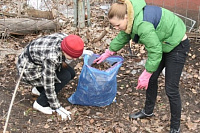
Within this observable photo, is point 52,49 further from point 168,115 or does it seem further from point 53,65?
point 168,115

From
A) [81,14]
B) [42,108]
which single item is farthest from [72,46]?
[81,14]

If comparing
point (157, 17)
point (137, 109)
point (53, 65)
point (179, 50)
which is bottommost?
point (137, 109)

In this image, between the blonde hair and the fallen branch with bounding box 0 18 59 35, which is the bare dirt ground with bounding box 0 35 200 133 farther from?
the blonde hair

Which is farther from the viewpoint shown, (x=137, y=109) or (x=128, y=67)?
(x=128, y=67)

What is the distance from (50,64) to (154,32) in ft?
4.05

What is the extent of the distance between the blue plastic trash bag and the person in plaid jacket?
22 cm

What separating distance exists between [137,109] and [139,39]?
4.59ft

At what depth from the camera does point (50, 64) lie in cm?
325

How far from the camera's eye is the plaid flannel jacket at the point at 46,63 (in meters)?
→ 3.25

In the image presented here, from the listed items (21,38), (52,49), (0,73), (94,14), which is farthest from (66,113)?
(94,14)

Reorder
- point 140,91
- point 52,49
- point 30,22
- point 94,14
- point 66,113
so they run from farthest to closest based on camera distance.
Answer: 1. point 94,14
2. point 30,22
3. point 140,91
4. point 66,113
5. point 52,49

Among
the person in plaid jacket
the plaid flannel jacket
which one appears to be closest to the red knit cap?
the person in plaid jacket

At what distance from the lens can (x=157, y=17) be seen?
9.12 ft

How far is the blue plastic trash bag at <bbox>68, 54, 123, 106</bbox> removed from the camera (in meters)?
3.58
